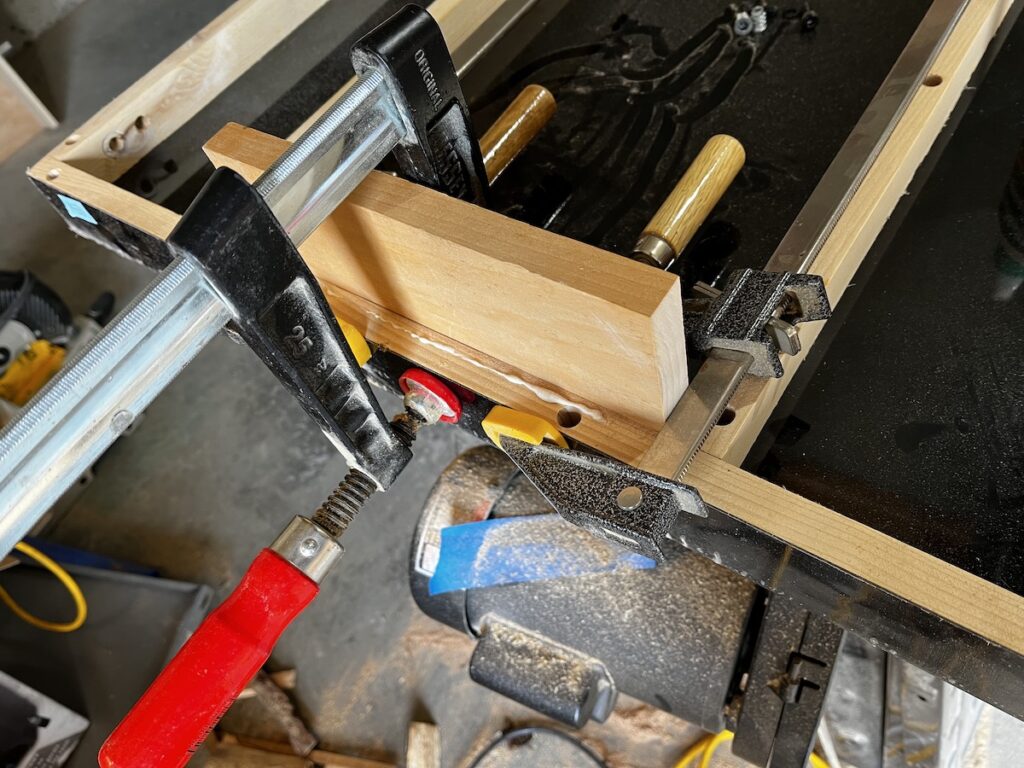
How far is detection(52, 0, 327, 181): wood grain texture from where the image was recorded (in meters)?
0.89

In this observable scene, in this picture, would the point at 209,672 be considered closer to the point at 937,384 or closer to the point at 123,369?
the point at 123,369

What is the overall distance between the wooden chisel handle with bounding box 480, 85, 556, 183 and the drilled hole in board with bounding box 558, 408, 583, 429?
0.90ft

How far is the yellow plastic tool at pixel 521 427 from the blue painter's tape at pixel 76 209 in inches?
21.5

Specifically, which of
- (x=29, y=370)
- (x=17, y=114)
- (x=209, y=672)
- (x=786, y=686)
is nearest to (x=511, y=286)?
(x=209, y=672)

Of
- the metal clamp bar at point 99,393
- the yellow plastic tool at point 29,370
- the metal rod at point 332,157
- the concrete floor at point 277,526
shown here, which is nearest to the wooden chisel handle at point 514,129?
the metal rod at point 332,157

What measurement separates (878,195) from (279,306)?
1.83 ft

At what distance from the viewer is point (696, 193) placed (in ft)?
2.28

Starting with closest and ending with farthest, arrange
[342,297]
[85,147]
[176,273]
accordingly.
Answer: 1. [176,273]
2. [342,297]
3. [85,147]

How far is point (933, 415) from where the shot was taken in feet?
2.26

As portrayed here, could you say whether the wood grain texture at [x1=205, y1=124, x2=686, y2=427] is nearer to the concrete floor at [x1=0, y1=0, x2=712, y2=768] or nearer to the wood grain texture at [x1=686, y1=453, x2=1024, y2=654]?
the wood grain texture at [x1=686, y1=453, x2=1024, y2=654]

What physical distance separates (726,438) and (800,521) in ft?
0.29

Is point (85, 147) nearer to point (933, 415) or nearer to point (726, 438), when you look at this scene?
point (726, 438)

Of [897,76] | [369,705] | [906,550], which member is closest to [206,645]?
[906,550]

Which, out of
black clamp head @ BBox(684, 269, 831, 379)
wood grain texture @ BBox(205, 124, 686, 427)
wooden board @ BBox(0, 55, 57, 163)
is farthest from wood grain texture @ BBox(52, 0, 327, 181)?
wooden board @ BBox(0, 55, 57, 163)
